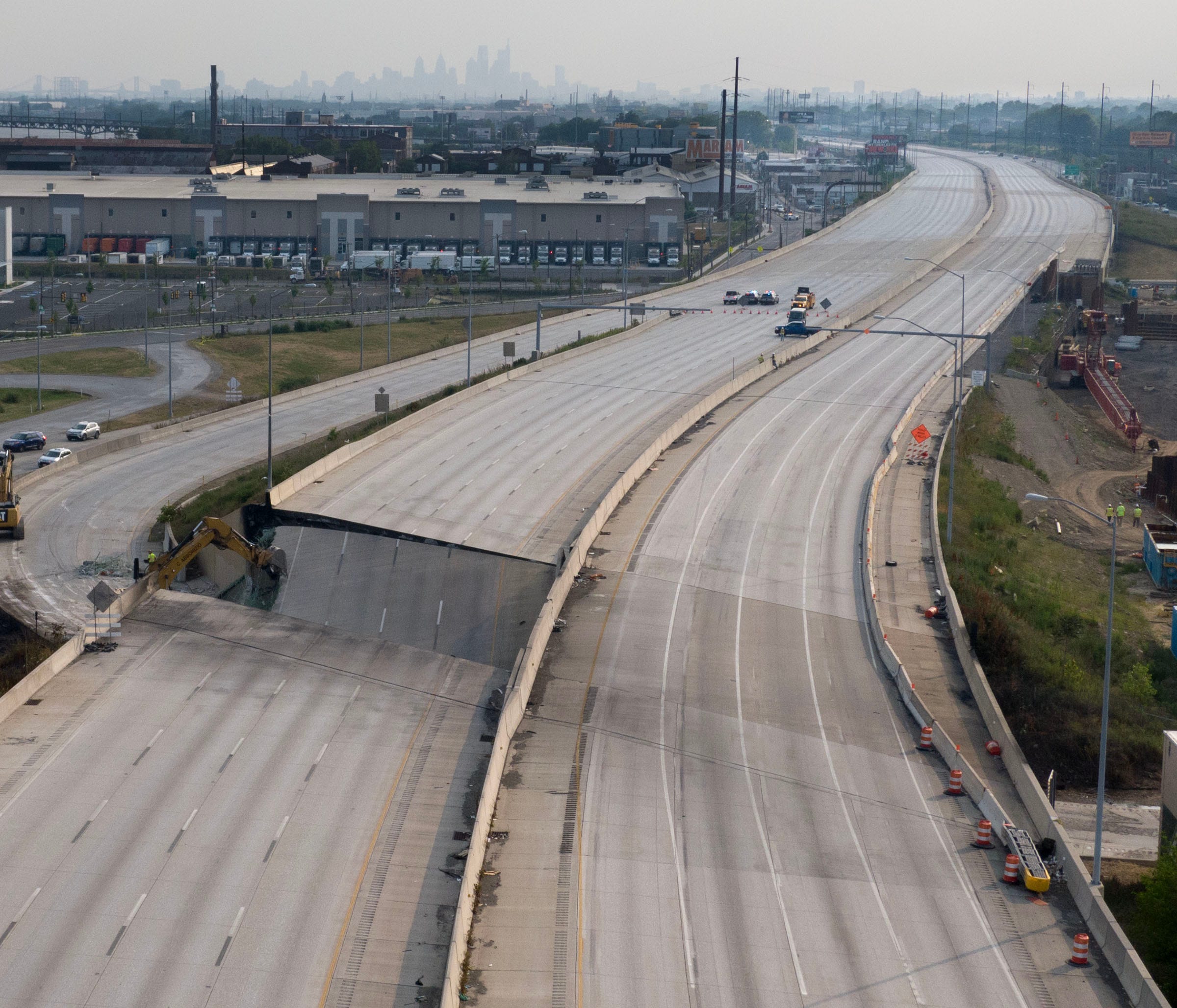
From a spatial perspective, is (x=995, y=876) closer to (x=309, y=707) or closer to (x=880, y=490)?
(x=309, y=707)

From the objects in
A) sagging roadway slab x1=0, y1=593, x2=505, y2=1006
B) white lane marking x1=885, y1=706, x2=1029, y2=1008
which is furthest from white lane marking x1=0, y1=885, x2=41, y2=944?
white lane marking x1=885, y1=706, x2=1029, y2=1008

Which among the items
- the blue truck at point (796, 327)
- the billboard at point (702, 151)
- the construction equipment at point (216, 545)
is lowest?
the construction equipment at point (216, 545)

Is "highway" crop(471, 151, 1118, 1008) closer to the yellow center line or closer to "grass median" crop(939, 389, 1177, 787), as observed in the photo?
the yellow center line

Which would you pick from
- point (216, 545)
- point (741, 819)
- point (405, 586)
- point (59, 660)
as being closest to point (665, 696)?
point (741, 819)

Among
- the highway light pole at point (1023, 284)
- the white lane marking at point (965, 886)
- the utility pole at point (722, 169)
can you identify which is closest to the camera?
the white lane marking at point (965, 886)

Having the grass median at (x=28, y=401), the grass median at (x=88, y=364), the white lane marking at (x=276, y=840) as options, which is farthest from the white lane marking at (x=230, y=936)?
the grass median at (x=88, y=364)

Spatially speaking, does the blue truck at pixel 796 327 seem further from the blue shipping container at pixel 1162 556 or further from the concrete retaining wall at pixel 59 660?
the concrete retaining wall at pixel 59 660
